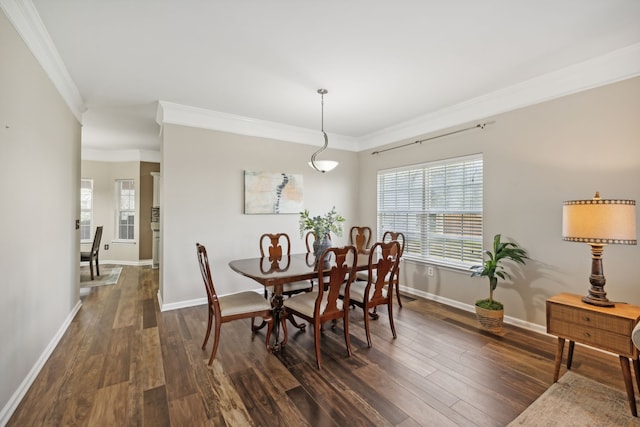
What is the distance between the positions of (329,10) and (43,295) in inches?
128

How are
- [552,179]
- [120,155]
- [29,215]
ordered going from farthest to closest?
1. [120,155]
2. [552,179]
3. [29,215]

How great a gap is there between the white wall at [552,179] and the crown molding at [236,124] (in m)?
2.21

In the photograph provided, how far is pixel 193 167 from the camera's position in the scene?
151 inches

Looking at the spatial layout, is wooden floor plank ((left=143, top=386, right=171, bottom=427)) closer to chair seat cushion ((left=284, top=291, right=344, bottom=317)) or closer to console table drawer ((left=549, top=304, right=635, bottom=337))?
chair seat cushion ((left=284, top=291, right=344, bottom=317))

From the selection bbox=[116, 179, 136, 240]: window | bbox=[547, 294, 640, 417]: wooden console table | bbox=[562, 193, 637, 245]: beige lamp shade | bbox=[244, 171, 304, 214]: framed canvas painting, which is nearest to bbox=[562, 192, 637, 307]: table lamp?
bbox=[562, 193, 637, 245]: beige lamp shade

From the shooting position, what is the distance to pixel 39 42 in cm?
217

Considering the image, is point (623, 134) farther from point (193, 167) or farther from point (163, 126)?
point (163, 126)

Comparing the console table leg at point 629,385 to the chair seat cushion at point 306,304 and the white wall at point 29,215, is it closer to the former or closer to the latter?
the chair seat cushion at point 306,304

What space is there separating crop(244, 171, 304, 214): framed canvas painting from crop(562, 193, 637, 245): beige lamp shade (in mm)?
3475

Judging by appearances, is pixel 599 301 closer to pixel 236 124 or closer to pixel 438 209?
pixel 438 209

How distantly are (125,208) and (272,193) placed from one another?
452cm

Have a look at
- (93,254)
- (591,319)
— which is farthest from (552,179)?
(93,254)

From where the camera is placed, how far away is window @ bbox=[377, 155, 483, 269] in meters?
3.63

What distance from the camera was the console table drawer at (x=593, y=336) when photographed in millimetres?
1827
